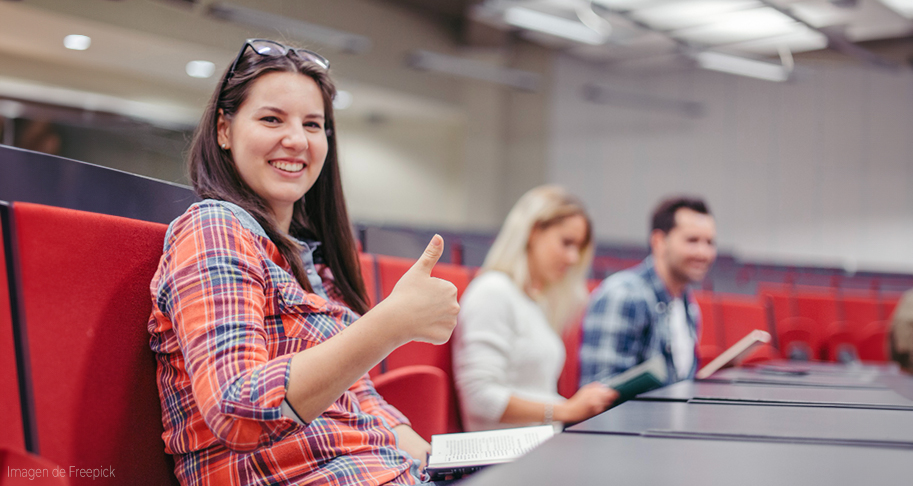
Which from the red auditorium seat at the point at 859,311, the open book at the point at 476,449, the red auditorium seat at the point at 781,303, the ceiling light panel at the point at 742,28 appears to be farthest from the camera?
the ceiling light panel at the point at 742,28

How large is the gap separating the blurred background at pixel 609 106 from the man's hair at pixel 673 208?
303 centimetres

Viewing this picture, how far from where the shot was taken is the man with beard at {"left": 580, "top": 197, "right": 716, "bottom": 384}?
6.77 feet

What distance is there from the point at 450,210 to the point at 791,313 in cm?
531

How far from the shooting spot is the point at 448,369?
1.85 m

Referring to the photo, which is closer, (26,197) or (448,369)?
(26,197)

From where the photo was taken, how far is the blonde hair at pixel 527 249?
2.04 m

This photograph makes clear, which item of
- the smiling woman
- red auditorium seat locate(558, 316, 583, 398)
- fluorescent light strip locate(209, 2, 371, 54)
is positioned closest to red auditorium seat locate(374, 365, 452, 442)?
the smiling woman

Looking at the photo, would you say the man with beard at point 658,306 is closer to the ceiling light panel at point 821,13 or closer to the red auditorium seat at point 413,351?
the red auditorium seat at point 413,351

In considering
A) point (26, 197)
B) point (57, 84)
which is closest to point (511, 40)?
point (57, 84)

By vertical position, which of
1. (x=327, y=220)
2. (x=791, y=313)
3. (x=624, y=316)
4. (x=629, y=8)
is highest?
(x=629, y=8)

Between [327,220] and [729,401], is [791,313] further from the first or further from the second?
[327,220]

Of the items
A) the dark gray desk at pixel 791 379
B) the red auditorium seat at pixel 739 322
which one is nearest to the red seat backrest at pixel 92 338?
the dark gray desk at pixel 791 379

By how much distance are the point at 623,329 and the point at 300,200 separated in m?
1.18

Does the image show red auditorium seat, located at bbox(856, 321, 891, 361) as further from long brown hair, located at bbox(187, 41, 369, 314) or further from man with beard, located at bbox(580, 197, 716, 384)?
long brown hair, located at bbox(187, 41, 369, 314)
